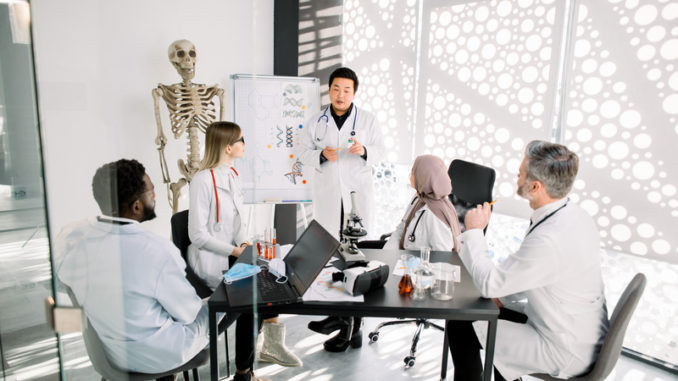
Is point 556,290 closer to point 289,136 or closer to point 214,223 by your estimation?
point 214,223

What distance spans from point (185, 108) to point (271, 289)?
4.30 ft

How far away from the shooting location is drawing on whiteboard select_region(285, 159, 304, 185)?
3.92 metres

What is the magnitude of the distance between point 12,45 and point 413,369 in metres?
2.38

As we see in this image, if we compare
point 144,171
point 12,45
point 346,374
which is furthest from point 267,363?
point 12,45

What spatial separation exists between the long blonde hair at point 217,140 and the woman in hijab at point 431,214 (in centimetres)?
100

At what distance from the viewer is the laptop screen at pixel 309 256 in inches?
62.2

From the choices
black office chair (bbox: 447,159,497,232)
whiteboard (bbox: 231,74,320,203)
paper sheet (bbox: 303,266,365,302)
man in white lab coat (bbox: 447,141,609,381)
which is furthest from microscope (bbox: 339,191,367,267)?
whiteboard (bbox: 231,74,320,203)

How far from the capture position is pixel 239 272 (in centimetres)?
176

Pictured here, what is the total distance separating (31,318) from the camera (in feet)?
2.52

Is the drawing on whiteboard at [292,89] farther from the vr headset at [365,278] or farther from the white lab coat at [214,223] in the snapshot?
A: the vr headset at [365,278]

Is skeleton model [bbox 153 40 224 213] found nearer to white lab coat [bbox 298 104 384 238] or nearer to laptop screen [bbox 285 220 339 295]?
laptop screen [bbox 285 220 339 295]

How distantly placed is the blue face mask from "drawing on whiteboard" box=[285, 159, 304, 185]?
214cm

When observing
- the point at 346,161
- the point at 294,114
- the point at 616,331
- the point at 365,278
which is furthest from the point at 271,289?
the point at 294,114

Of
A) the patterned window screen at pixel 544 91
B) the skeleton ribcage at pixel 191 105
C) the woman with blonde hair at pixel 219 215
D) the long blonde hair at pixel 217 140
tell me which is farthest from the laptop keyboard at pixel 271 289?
the patterned window screen at pixel 544 91
